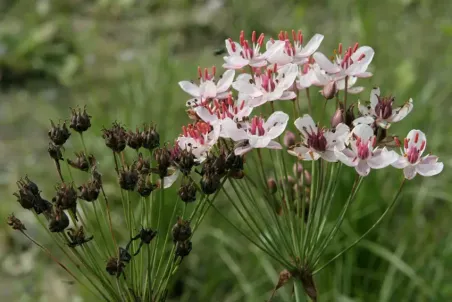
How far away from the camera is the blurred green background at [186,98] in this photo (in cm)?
246

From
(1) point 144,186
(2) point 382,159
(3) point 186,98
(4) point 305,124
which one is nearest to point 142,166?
(1) point 144,186

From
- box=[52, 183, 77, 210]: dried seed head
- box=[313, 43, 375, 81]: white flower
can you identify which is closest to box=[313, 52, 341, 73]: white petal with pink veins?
box=[313, 43, 375, 81]: white flower

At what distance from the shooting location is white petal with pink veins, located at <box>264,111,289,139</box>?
1.10 meters

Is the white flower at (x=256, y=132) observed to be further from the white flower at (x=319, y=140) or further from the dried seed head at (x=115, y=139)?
the dried seed head at (x=115, y=139)

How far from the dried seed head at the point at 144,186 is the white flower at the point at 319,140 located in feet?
0.73

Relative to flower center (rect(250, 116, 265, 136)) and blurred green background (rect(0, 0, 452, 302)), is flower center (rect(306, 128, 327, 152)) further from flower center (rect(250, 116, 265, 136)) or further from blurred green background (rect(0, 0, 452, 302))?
blurred green background (rect(0, 0, 452, 302))

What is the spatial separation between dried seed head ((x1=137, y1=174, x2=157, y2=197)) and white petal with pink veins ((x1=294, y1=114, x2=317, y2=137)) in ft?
0.77

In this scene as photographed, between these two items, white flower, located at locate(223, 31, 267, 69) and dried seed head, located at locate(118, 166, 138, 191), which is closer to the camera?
dried seed head, located at locate(118, 166, 138, 191)

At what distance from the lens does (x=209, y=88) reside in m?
1.22

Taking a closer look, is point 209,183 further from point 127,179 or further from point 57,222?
point 57,222

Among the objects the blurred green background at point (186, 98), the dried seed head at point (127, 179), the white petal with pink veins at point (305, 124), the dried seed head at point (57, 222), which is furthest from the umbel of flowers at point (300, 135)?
the blurred green background at point (186, 98)

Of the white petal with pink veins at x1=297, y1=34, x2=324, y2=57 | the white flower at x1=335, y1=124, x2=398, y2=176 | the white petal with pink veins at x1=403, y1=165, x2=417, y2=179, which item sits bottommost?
the white petal with pink veins at x1=403, y1=165, x2=417, y2=179

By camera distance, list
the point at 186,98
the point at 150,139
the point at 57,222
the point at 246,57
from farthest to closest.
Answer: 1. the point at 186,98
2. the point at 246,57
3. the point at 150,139
4. the point at 57,222

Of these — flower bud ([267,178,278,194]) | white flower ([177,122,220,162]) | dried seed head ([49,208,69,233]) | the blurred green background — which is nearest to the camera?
dried seed head ([49,208,69,233])
